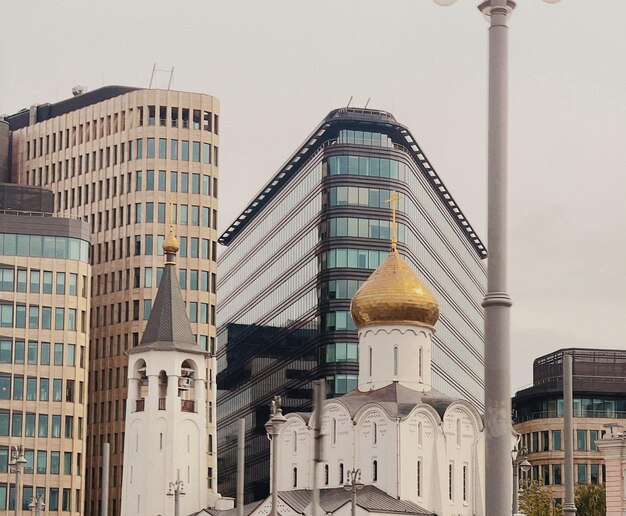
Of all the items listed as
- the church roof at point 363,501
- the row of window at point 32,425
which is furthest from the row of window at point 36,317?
the church roof at point 363,501

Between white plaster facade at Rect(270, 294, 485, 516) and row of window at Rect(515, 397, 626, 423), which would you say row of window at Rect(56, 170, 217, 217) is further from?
row of window at Rect(515, 397, 626, 423)

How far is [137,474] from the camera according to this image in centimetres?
8731

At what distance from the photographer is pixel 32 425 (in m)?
100

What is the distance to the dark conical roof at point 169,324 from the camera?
3435 inches

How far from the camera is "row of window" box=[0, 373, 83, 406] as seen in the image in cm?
10012

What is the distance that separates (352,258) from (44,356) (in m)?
22.2

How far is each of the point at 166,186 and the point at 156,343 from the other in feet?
75.9

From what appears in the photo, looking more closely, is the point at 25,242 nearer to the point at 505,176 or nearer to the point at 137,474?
the point at 137,474

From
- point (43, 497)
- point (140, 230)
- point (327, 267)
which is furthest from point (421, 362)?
point (140, 230)

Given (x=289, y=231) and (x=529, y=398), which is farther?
(x=529, y=398)

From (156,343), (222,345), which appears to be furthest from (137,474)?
(222,345)

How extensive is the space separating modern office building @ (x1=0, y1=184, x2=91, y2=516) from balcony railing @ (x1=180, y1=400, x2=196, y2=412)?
15885 mm

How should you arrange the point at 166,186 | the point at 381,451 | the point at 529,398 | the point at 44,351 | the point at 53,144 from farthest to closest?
the point at 529,398, the point at 53,144, the point at 166,186, the point at 44,351, the point at 381,451

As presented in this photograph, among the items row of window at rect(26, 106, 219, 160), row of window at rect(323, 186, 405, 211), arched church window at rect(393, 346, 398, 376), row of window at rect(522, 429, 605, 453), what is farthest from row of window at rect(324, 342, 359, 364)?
row of window at rect(522, 429, 605, 453)
